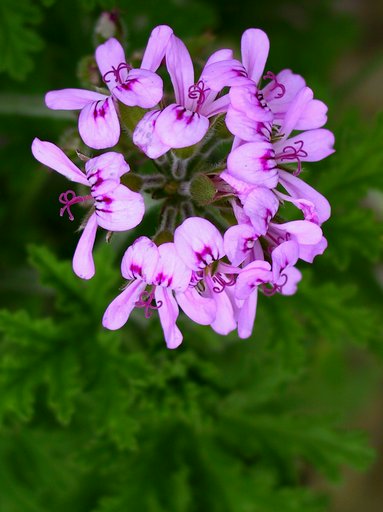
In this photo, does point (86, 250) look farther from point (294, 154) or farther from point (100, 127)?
point (294, 154)

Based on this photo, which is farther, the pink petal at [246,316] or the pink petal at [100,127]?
the pink petal at [246,316]

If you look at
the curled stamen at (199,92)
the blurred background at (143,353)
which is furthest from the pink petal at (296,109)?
the blurred background at (143,353)

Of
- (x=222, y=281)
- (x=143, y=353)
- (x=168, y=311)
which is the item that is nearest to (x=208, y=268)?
(x=222, y=281)

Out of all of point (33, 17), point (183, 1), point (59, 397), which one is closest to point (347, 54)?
point (183, 1)

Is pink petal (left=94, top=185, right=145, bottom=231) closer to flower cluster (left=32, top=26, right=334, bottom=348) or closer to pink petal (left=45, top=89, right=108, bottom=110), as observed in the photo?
flower cluster (left=32, top=26, right=334, bottom=348)

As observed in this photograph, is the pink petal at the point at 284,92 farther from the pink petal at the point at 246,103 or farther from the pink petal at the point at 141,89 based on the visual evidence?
Answer: the pink petal at the point at 141,89

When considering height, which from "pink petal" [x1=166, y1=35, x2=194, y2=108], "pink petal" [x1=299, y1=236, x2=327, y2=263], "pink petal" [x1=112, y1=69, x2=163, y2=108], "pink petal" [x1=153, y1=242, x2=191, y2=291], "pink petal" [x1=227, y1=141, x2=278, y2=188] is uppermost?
"pink petal" [x1=166, y1=35, x2=194, y2=108]

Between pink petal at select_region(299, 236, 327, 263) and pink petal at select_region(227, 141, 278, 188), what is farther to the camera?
pink petal at select_region(299, 236, 327, 263)

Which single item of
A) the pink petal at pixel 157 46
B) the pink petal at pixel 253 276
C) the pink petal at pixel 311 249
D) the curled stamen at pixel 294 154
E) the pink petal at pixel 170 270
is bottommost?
the pink petal at pixel 253 276

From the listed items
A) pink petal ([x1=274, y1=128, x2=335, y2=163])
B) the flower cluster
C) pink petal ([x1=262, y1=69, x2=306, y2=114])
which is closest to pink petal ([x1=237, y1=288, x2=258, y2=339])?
the flower cluster
